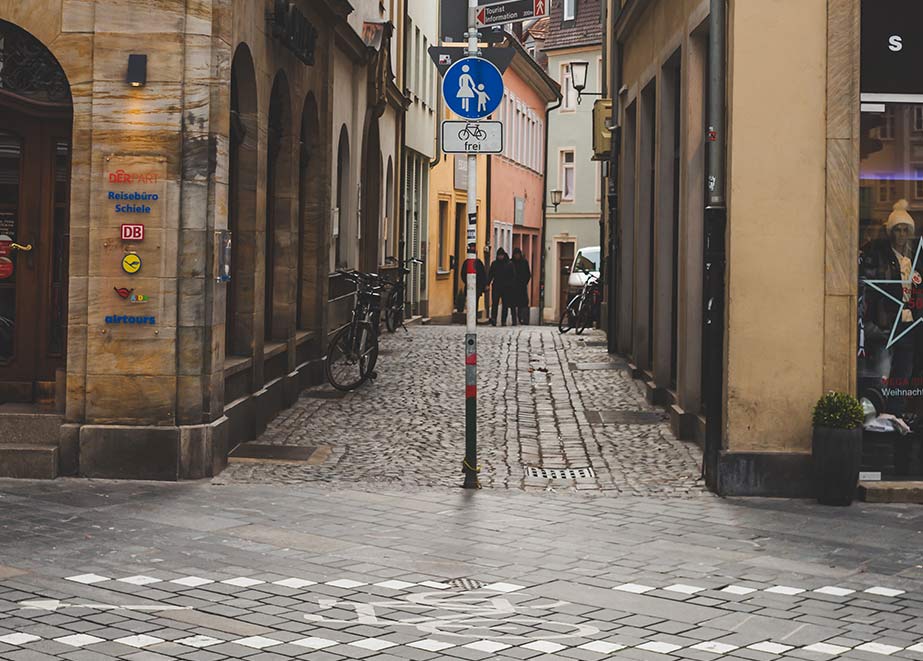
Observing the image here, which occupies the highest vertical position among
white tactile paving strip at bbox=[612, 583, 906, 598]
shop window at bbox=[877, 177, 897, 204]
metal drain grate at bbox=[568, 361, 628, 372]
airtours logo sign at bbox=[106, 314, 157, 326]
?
shop window at bbox=[877, 177, 897, 204]

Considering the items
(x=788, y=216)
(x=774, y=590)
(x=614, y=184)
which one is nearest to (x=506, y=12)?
(x=788, y=216)

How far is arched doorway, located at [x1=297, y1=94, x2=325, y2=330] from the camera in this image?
18609 mm

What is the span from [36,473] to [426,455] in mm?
3255

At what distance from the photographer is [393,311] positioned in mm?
28203

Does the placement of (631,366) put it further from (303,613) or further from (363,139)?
(303,613)

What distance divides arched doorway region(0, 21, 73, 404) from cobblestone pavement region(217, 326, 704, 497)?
176 cm

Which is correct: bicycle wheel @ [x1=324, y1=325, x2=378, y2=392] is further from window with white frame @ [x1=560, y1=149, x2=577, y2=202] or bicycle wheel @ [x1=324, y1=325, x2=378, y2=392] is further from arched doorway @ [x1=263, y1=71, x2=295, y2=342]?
window with white frame @ [x1=560, y1=149, x2=577, y2=202]

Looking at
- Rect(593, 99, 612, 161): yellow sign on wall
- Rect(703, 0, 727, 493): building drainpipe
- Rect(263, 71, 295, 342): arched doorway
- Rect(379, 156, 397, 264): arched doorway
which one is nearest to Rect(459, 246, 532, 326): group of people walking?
Rect(379, 156, 397, 264): arched doorway

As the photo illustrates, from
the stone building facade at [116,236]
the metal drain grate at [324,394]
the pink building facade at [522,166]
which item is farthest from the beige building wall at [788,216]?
the pink building facade at [522,166]

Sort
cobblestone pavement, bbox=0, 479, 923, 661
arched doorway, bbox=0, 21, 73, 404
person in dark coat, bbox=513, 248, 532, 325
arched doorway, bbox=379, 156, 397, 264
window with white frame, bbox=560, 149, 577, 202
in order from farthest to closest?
window with white frame, bbox=560, 149, 577, 202 < person in dark coat, bbox=513, 248, 532, 325 < arched doorway, bbox=379, 156, 397, 264 < arched doorway, bbox=0, 21, 73, 404 < cobblestone pavement, bbox=0, 479, 923, 661

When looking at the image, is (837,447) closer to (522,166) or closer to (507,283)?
(507,283)

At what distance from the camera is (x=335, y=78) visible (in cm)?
2128

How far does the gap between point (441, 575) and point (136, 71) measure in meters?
5.10

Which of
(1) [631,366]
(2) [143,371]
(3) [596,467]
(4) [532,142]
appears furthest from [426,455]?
(4) [532,142]
